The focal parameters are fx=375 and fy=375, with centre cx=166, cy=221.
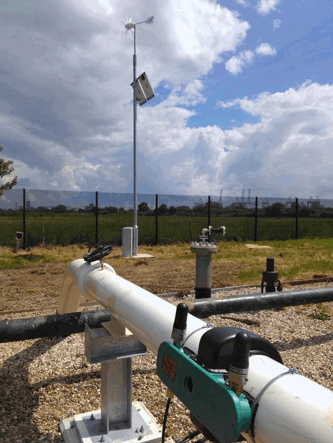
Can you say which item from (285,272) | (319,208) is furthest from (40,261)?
(319,208)

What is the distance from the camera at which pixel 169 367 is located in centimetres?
121

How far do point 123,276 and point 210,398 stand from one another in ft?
23.8

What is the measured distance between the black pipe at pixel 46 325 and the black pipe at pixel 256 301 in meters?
0.90

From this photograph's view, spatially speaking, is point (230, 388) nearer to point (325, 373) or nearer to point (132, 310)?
point (132, 310)

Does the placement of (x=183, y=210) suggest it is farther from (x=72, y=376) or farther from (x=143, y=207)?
(x=72, y=376)

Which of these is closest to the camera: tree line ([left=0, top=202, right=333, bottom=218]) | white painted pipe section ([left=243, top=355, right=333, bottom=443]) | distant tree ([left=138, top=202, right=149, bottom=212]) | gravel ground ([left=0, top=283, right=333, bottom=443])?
white painted pipe section ([left=243, top=355, right=333, bottom=443])

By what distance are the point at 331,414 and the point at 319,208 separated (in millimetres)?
30878

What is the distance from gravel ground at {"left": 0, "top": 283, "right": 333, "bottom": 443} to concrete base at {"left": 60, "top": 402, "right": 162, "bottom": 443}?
13cm

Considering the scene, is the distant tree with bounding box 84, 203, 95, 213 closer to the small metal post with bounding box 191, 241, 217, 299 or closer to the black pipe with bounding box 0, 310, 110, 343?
the small metal post with bounding box 191, 241, 217, 299

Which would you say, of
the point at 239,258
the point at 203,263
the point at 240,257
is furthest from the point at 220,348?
the point at 240,257

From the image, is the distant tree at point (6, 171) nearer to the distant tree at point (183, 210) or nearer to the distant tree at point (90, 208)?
the distant tree at point (90, 208)

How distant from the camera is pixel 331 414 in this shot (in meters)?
0.87

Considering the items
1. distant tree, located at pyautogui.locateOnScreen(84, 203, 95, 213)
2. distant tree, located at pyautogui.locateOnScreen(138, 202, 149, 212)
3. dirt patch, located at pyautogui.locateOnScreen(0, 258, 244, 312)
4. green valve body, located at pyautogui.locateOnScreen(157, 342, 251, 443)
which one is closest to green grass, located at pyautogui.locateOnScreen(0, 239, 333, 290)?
dirt patch, located at pyautogui.locateOnScreen(0, 258, 244, 312)

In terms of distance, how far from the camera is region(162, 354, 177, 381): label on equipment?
1.17 meters
